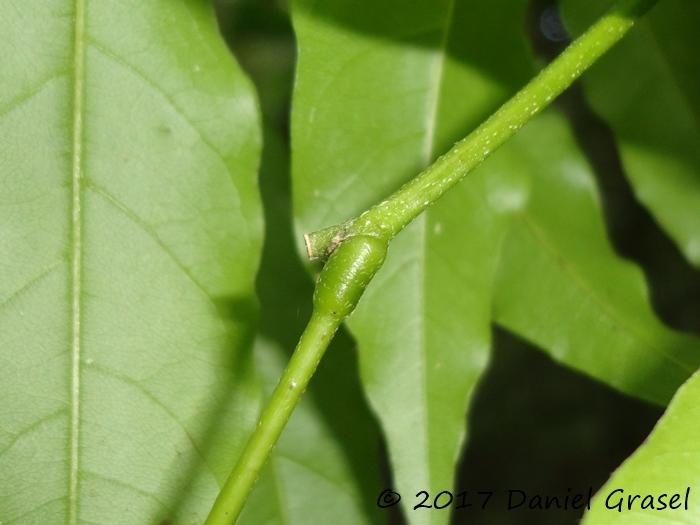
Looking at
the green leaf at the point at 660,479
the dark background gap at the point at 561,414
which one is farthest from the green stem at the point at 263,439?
the dark background gap at the point at 561,414

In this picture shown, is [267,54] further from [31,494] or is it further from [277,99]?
[31,494]

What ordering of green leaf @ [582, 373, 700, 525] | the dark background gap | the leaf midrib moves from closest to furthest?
green leaf @ [582, 373, 700, 525], the leaf midrib, the dark background gap

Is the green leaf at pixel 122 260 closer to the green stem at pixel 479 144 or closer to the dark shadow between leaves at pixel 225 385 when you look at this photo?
the dark shadow between leaves at pixel 225 385

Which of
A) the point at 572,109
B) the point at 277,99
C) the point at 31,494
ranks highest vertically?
the point at 572,109

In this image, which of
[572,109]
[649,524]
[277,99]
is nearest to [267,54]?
[277,99]

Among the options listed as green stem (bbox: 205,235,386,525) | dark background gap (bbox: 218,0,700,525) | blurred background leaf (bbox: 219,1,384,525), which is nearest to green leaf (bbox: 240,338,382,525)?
blurred background leaf (bbox: 219,1,384,525)

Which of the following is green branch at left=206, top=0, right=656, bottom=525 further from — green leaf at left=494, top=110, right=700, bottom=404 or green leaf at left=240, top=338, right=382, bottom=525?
green leaf at left=240, top=338, right=382, bottom=525

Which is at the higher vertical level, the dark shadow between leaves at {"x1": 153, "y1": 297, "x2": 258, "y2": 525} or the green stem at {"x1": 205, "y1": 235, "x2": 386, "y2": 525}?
the dark shadow between leaves at {"x1": 153, "y1": 297, "x2": 258, "y2": 525}
